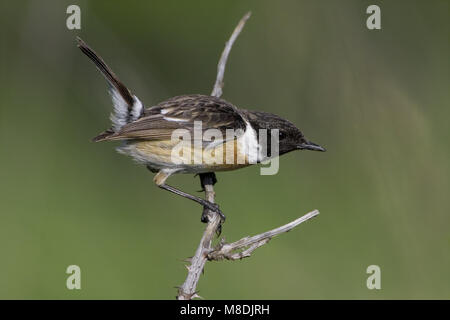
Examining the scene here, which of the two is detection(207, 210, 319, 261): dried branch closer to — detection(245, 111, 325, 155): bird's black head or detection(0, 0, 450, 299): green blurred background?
detection(245, 111, 325, 155): bird's black head

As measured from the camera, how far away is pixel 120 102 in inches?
199

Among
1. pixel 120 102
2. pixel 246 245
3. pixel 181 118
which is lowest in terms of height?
pixel 246 245

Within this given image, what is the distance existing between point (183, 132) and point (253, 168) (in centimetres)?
239

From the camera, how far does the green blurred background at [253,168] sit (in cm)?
618

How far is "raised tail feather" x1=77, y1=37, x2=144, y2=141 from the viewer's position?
4.91 metres

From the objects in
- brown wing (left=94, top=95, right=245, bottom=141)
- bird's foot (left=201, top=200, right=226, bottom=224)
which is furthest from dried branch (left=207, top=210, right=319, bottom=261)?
brown wing (left=94, top=95, right=245, bottom=141)

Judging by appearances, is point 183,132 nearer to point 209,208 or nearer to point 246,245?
point 209,208

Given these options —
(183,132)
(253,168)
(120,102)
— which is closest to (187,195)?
(183,132)

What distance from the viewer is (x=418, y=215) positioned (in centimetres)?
637

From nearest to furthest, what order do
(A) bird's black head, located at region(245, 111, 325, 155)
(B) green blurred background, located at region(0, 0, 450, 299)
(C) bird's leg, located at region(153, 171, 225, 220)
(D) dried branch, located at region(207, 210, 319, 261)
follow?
(D) dried branch, located at region(207, 210, 319, 261)
(C) bird's leg, located at region(153, 171, 225, 220)
(A) bird's black head, located at region(245, 111, 325, 155)
(B) green blurred background, located at region(0, 0, 450, 299)

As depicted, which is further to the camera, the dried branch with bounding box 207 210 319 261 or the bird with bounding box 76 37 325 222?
the bird with bounding box 76 37 325 222

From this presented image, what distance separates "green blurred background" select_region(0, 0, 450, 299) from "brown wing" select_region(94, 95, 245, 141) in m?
1.68

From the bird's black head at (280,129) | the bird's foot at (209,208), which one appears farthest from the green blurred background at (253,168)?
the bird's black head at (280,129)

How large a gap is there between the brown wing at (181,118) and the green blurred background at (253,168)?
5.50 ft
